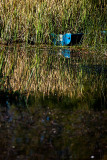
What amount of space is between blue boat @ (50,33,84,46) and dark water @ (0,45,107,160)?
3372 millimetres

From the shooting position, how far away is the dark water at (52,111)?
2568 millimetres

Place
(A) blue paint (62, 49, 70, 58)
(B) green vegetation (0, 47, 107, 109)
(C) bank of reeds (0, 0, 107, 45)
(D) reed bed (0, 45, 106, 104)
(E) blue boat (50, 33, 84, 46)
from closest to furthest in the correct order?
(B) green vegetation (0, 47, 107, 109) < (D) reed bed (0, 45, 106, 104) < (A) blue paint (62, 49, 70, 58) < (C) bank of reeds (0, 0, 107, 45) < (E) blue boat (50, 33, 84, 46)

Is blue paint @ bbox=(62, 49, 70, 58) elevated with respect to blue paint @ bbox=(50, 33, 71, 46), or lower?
lower

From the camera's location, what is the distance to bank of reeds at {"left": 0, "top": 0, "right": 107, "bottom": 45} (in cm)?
1000

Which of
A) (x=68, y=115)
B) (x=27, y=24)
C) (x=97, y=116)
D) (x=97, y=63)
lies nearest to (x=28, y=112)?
(x=68, y=115)

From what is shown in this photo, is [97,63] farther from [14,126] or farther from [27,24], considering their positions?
[14,126]

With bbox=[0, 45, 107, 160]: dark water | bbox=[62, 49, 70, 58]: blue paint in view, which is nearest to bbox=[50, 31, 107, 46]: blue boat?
bbox=[62, 49, 70, 58]: blue paint

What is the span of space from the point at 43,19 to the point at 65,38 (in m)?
0.77

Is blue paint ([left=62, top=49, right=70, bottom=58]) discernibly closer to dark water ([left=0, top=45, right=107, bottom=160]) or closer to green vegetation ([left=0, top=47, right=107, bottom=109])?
green vegetation ([left=0, top=47, right=107, bottom=109])

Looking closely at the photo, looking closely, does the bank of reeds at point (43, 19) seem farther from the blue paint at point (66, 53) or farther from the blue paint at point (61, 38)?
the blue paint at point (66, 53)

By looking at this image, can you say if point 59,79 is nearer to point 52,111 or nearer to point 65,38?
point 52,111

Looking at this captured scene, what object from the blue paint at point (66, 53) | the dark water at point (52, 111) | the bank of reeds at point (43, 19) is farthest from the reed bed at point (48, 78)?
the bank of reeds at point (43, 19)

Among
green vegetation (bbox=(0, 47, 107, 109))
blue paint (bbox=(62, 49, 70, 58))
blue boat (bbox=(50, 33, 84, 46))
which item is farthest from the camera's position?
blue boat (bbox=(50, 33, 84, 46))

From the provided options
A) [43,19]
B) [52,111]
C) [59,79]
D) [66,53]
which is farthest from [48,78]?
[43,19]
